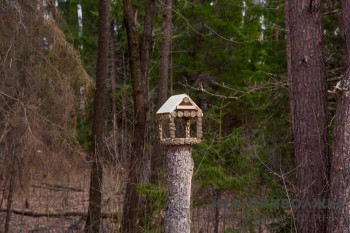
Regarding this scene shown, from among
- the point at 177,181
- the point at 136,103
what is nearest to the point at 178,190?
the point at 177,181

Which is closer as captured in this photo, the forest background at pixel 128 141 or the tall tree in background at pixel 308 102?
the tall tree in background at pixel 308 102

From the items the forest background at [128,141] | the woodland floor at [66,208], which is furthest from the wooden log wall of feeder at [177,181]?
the woodland floor at [66,208]

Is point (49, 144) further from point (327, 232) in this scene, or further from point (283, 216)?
point (327, 232)

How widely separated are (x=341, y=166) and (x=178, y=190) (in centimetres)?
204

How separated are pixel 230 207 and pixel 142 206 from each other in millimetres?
1390

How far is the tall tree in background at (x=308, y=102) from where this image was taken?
6492 mm

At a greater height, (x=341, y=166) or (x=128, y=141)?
(x=128, y=141)

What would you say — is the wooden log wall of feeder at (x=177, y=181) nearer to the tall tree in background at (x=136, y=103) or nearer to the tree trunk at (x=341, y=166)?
the tree trunk at (x=341, y=166)

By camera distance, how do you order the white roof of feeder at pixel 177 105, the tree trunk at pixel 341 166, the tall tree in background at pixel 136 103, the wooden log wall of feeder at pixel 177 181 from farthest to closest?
the tall tree in background at pixel 136 103 → the tree trunk at pixel 341 166 → the white roof of feeder at pixel 177 105 → the wooden log wall of feeder at pixel 177 181

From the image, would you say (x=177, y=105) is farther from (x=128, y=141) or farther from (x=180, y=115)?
(x=128, y=141)

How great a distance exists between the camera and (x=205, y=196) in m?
7.81

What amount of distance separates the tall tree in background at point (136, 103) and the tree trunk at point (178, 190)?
9.39ft

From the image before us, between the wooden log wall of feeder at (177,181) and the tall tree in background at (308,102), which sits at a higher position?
the tall tree in background at (308,102)

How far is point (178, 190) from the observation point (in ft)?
16.2
